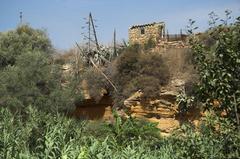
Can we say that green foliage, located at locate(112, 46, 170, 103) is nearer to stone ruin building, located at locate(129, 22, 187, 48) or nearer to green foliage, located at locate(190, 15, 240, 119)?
stone ruin building, located at locate(129, 22, 187, 48)

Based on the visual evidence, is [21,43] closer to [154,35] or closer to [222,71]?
[154,35]

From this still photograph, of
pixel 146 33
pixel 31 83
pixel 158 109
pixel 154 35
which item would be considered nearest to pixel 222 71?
pixel 158 109

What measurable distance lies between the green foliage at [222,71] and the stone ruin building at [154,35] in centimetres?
2035

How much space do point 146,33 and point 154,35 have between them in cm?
85

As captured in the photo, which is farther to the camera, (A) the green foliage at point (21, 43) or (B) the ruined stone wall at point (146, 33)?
(B) the ruined stone wall at point (146, 33)

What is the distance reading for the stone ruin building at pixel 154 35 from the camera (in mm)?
26484

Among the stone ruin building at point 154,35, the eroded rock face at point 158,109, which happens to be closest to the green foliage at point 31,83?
the eroded rock face at point 158,109

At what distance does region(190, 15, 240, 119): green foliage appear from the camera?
5.35 m

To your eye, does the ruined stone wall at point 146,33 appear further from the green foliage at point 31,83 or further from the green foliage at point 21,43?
the green foliage at point 31,83

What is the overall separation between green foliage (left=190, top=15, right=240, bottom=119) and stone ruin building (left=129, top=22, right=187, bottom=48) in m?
20.4

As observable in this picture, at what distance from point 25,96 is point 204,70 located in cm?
1826

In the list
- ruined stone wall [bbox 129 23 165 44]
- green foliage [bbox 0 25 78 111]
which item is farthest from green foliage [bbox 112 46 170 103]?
ruined stone wall [bbox 129 23 165 44]

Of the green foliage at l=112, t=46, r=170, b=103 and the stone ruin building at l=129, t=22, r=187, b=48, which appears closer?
the green foliage at l=112, t=46, r=170, b=103

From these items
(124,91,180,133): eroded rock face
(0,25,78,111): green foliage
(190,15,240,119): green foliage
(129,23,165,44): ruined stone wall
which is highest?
(129,23,165,44): ruined stone wall
